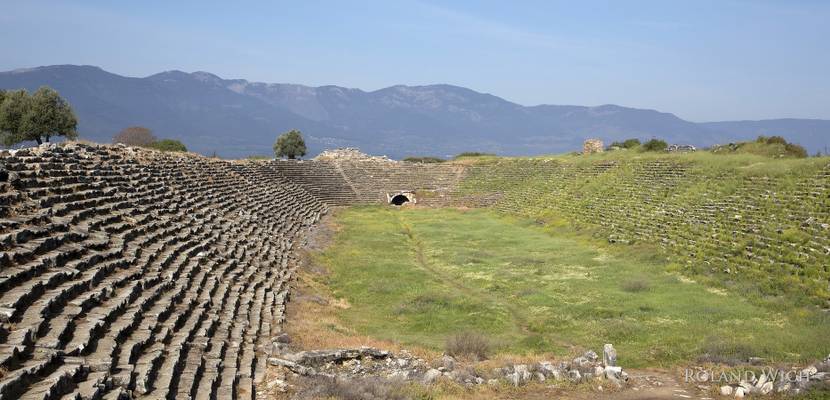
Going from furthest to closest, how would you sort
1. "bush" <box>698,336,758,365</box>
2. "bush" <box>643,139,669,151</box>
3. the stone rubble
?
"bush" <box>643,139,669,151</box>
"bush" <box>698,336,758,365</box>
the stone rubble

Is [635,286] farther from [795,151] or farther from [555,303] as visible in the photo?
[795,151]

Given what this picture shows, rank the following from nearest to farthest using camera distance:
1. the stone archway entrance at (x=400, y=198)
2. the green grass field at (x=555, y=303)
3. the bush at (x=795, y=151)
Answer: the green grass field at (x=555, y=303) < the bush at (x=795, y=151) < the stone archway entrance at (x=400, y=198)

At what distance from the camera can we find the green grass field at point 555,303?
62.2 feet

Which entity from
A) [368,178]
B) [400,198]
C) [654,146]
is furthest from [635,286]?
[368,178]

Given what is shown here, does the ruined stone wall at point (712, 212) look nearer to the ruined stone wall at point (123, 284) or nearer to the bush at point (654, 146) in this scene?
the bush at point (654, 146)

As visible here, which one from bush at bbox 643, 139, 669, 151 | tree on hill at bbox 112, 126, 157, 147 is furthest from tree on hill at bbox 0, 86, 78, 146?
bush at bbox 643, 139, 669, 151

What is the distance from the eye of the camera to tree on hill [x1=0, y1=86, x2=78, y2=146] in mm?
50875

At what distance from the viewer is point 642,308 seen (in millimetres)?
22719

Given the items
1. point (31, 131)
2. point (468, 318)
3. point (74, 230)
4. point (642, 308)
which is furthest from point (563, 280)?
point (31, 131)

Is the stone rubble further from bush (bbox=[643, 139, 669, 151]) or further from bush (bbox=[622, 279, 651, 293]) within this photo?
bush (bbox=[643, 139, 669, 151])

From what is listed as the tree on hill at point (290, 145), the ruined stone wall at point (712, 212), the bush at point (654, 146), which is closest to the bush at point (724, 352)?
the ruined stone wall at point (712, 212)

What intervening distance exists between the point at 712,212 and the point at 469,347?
77.1 ft

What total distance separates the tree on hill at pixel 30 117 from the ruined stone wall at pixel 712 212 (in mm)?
40723

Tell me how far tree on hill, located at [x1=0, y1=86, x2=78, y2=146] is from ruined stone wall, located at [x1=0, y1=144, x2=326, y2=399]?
24.0m
